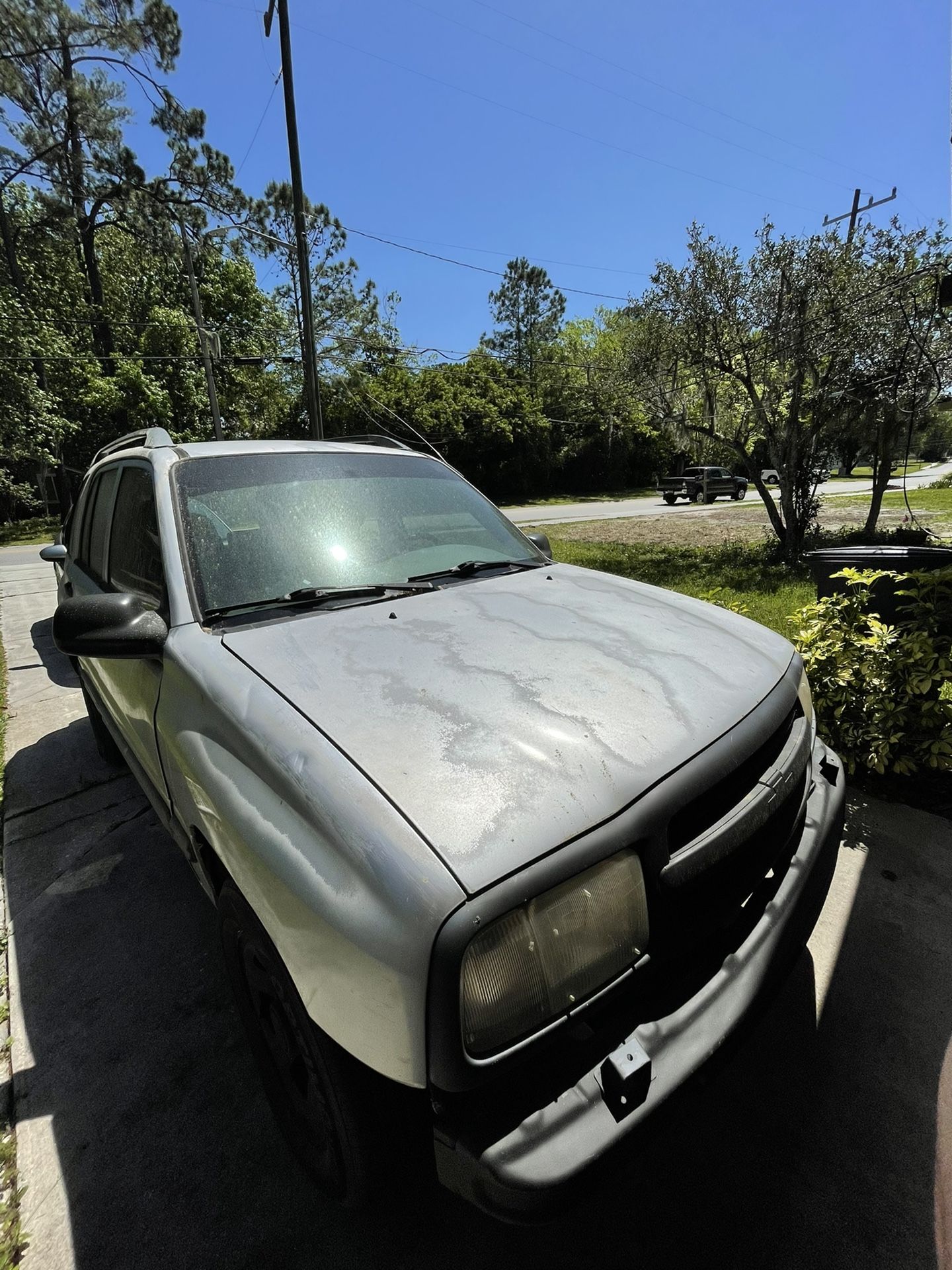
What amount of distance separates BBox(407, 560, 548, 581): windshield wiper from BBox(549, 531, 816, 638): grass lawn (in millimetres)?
2679

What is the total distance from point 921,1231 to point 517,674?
168 centimetres

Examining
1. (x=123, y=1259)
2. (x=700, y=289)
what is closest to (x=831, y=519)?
(x=700, y=289)

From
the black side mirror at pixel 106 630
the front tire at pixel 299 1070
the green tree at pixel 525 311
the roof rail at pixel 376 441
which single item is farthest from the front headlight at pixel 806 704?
the green tree at pixel 525 311

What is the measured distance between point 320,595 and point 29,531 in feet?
93.5

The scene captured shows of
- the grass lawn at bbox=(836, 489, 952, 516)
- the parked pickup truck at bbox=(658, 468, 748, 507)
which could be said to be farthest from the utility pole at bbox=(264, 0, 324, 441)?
the parked pickup truck at bbox=(658, 468, 748, 507)

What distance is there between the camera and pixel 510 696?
1.52 m

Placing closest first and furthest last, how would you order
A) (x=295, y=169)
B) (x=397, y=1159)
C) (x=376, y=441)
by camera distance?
(x=397, y=1159), (x=376, y=441), (x=295, y=169)

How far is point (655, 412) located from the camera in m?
12.4

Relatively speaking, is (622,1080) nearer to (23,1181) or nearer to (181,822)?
(181,822)

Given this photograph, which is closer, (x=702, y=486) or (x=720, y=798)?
(x=720, y=798)

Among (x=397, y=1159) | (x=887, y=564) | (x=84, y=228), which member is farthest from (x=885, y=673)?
(x=84, y=228)

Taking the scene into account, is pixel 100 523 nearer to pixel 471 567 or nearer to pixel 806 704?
pixel 471 567

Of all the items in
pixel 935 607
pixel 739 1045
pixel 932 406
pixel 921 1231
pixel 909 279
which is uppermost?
pixel 909 279

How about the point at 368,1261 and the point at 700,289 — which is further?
the point at 700,289
